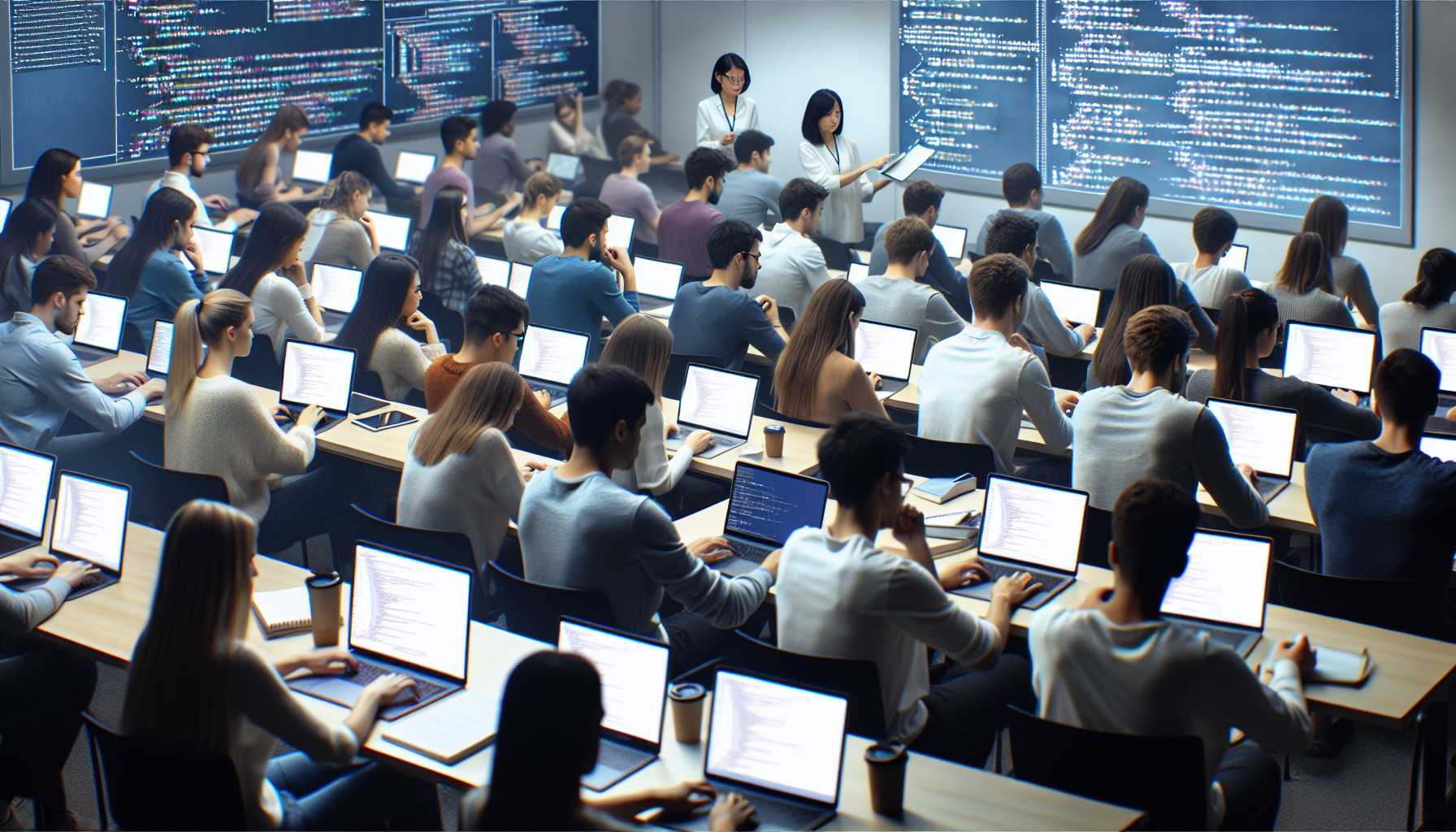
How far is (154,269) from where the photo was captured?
6297 millimetres

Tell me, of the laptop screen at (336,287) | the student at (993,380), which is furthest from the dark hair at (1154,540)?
the laptop screen at (336,287)

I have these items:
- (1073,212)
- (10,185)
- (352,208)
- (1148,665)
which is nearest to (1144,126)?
(1073,212)

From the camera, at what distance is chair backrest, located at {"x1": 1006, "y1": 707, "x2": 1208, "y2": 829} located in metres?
2.71

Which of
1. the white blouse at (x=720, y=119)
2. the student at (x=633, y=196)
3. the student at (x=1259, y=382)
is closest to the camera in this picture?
the student at (x=1259, y=382)

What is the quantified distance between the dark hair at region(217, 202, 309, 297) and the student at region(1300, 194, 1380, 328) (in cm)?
431

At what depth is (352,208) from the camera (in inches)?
286

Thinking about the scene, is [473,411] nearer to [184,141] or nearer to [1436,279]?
[1436,279]

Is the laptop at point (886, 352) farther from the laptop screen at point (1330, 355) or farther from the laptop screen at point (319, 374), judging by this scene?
the laptop screen at point (319, 374)

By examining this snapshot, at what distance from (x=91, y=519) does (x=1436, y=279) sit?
15.6 feet

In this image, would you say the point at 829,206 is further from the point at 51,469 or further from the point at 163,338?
the point at 51,469

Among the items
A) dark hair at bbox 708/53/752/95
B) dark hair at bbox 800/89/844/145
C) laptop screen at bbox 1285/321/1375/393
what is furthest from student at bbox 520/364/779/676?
dark hair at bbox 708/53/752/95

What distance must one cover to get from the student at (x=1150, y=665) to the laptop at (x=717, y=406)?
2.31m

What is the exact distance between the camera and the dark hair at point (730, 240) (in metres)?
5.79

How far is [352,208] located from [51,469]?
3.41 m
